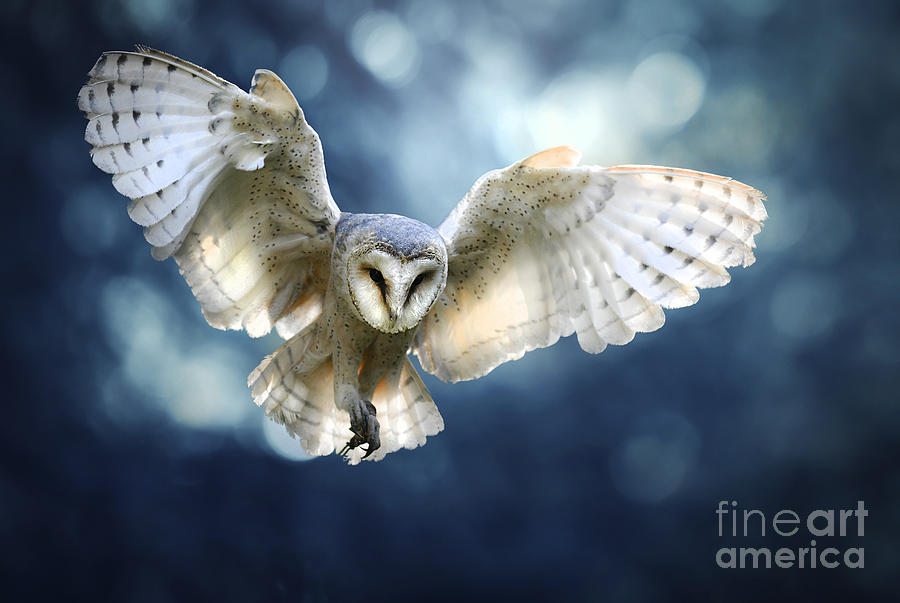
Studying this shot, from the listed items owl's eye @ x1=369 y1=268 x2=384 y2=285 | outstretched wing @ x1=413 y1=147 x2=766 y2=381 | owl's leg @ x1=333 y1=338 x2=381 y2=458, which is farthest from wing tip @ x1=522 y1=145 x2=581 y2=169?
owl's leg @ x1=333 y1=338 x2=381 y2=458

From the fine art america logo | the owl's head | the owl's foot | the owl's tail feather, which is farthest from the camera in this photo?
the fine art america logo

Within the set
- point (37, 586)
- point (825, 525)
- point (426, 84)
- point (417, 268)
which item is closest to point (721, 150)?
point (426, 84)

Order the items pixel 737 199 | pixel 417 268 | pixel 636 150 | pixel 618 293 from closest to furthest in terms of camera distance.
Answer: pixel 417 268, pixel 737 199, pixel 618 293, pixel 636 150

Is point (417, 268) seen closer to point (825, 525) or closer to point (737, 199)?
point (737, 199)

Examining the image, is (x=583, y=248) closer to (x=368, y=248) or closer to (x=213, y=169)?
(x=368, y=248)

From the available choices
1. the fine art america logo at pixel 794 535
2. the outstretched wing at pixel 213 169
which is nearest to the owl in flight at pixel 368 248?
A: the outstretched wing at pixel 213 169

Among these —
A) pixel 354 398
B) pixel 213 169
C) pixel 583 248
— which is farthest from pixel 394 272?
pixel 583 248

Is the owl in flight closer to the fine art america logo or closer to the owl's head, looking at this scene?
the owl's head
